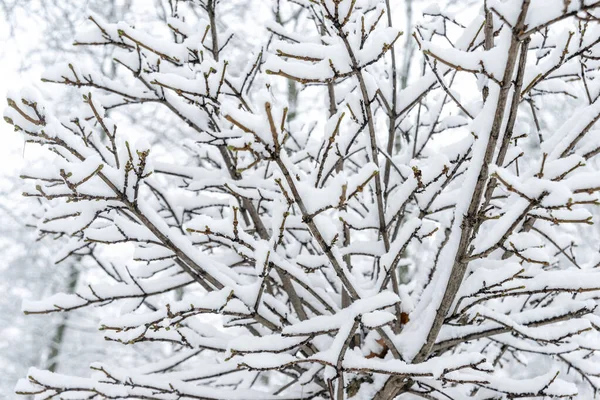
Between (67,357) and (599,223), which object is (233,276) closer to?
(67,357)

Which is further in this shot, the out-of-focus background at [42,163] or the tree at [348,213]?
the out-of-focus background at [42,163]

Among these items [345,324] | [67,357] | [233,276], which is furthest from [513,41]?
[67,357]

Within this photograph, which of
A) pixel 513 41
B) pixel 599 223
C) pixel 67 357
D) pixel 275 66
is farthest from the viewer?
pixel 599 223

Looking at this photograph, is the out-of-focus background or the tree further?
the out-of-focus background

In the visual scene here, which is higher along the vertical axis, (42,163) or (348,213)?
(42,163)

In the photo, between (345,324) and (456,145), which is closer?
(345,324)

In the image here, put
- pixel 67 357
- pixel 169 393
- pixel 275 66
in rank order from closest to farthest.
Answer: pixel 275 66 < pixel 169 393 < pixel 67 357

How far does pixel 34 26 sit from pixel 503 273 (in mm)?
5413

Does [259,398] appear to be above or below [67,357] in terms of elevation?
below

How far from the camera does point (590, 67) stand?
69.4 inches

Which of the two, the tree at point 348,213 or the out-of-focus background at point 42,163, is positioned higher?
the out-of-focus background at point 42,163

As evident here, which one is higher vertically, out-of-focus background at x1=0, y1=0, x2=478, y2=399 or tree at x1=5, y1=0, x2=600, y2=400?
out-of-focus background at x1=0, y1=0, x2=478, y2=399

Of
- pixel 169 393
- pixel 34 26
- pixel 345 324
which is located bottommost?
pixel 169 393

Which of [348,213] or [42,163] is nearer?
[348,213]
